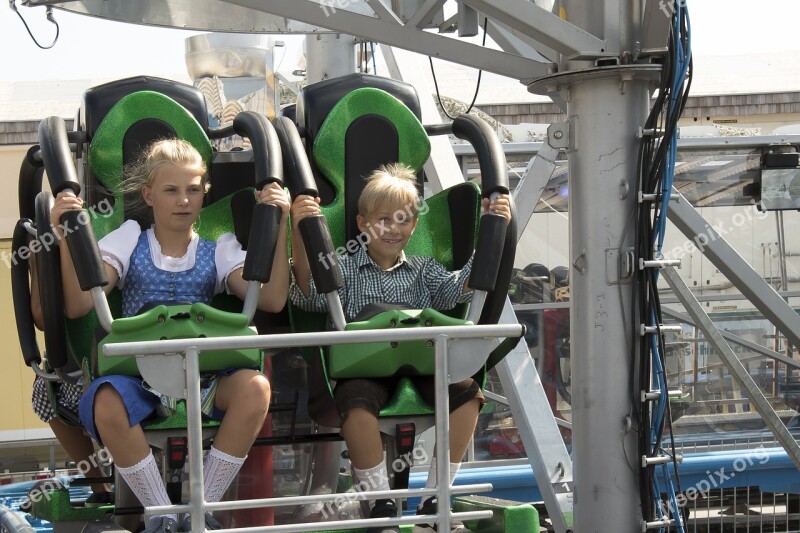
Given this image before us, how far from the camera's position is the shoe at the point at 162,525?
3266 millimetres

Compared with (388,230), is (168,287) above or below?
below

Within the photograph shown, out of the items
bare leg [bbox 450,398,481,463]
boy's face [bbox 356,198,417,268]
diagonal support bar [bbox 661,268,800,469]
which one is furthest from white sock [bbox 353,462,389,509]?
diagonal support bar [bbox 661,268,800,469]

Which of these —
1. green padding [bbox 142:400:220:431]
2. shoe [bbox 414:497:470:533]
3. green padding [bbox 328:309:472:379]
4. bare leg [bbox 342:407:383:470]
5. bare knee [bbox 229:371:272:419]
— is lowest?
shoe [bbox 414:497:470:533]

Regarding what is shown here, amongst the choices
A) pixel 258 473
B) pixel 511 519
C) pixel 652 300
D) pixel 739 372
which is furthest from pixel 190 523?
pixel 739 372

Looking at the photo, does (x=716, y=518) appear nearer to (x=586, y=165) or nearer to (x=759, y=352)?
(x=759, y=352)

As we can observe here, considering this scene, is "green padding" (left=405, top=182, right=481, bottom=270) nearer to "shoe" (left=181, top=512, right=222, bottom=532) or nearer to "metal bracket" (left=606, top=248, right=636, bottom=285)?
"metal bracket" (left=606, top=248, right=636, bottom=285)

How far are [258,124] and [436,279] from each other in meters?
0.88

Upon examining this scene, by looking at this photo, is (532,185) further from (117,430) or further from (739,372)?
(117,430)

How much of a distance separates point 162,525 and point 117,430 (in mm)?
317

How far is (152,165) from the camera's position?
3912mm

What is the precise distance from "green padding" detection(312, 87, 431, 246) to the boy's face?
0.25 metres

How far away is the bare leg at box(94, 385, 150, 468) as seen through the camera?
336cm

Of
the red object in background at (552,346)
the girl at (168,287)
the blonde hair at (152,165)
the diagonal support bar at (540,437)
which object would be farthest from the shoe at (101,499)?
the red object in background at (552,346)

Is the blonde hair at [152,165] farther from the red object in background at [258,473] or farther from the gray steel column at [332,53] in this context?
the gray steel column at [332,53]
